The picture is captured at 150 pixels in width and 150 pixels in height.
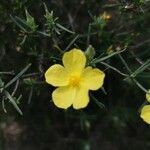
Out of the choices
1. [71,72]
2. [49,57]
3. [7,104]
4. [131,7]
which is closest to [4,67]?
[7,104]

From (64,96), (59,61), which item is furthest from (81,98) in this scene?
(59,61)

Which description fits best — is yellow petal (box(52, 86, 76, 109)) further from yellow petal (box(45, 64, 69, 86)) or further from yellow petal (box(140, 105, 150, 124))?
yellow petal (box(140, 105, 150, 124))

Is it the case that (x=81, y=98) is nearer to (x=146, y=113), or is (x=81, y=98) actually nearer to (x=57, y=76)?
(x=57, y=76)

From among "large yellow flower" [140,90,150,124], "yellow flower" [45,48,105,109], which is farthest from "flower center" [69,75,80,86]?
"large yellow flower" [140,90,150,124]

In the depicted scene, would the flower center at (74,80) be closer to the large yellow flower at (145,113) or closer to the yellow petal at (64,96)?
the yellow petal at (64,96)

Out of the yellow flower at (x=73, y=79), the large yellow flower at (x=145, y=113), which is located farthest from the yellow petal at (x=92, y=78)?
the large yellow flower at (x=145, y=113)

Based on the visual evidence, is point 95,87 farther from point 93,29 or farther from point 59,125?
point 59,125

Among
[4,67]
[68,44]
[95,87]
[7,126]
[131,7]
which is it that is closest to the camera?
[95,87]
